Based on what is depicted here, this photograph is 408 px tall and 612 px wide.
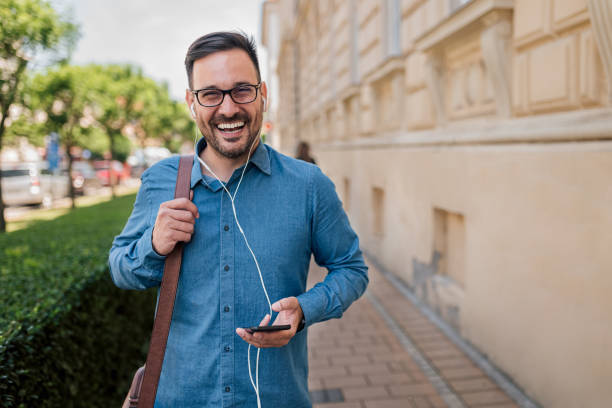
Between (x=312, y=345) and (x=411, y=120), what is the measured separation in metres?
3.25

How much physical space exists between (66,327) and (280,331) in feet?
6.07

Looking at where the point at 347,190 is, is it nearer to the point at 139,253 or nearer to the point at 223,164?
the point at 223,164

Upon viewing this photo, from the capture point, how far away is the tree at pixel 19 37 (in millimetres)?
9891

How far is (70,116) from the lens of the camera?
59.5 ft

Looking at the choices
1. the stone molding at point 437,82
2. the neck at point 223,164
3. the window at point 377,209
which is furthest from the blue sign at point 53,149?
the neck at point 223,164

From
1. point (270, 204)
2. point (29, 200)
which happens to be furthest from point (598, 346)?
point (29, 200)

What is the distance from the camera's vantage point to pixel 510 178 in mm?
3949

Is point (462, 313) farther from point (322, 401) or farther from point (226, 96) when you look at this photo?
point (226, 96)

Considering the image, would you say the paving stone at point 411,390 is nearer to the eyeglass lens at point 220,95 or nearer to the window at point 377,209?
the eyeglass lens at point 220,95

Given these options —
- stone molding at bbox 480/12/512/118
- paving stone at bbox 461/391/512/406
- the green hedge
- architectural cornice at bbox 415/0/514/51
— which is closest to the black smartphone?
the green hedge

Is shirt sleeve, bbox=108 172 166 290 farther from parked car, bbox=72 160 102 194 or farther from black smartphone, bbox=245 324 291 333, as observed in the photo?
parked car, bbox=72 160 102 194

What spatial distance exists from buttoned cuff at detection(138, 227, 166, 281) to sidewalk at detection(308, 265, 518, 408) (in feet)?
7.96

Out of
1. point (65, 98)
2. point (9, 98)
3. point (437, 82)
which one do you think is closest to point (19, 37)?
point (9, 98)

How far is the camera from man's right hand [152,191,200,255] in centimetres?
160
